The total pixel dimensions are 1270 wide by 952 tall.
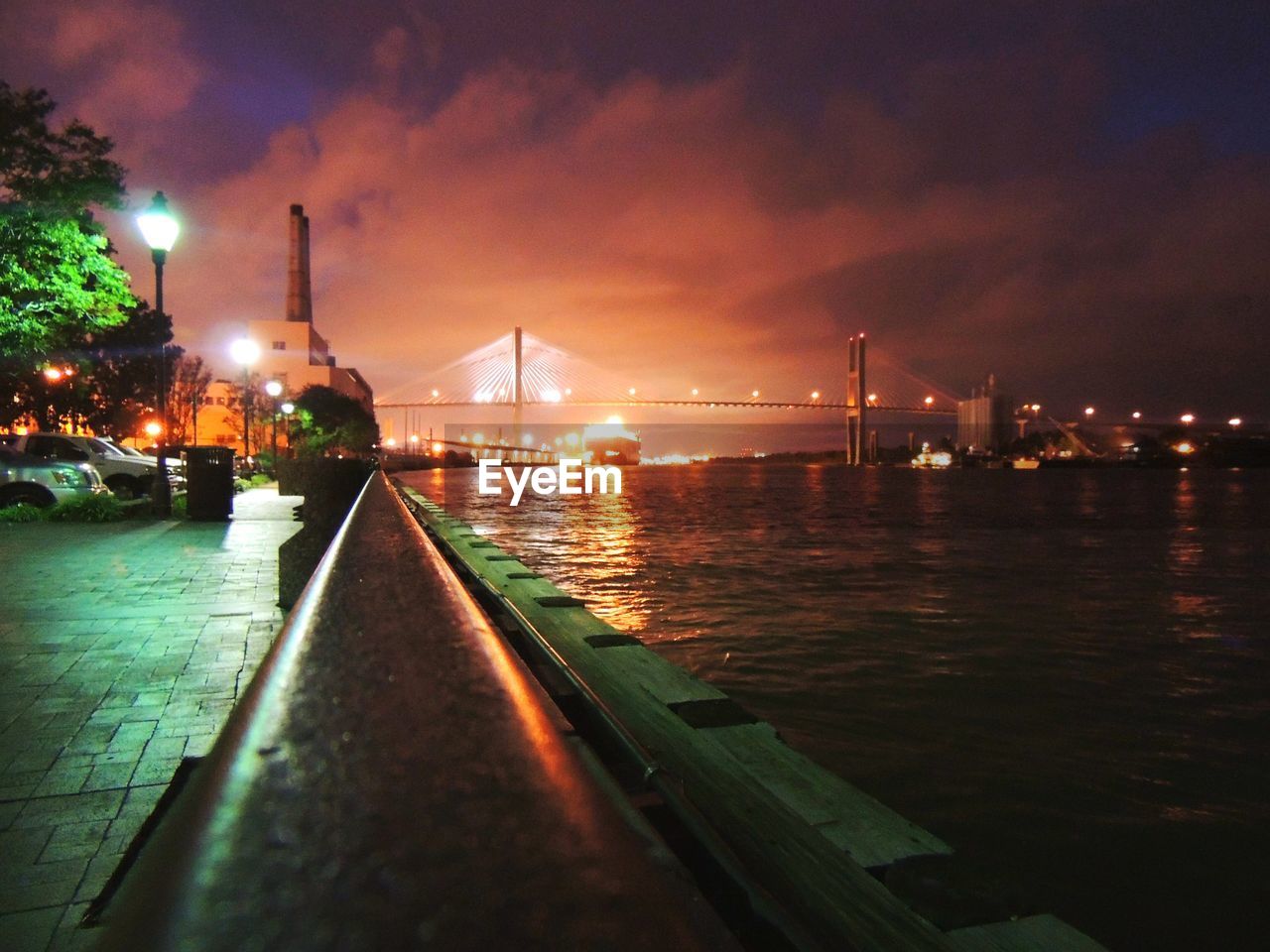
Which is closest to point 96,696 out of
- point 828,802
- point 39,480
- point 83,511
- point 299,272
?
point 828,802

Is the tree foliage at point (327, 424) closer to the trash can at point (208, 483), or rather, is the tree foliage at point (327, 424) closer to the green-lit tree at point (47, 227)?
the green-lit tree at point (47, 227)

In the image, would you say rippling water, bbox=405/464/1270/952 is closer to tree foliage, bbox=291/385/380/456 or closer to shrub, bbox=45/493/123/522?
shrub, bbox=45/493/123/522

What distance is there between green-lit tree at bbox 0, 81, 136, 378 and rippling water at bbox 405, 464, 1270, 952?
29.2ft

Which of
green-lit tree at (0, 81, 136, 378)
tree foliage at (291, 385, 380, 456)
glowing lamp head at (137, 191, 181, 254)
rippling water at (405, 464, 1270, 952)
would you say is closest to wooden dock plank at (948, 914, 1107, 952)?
rippling water at (405, 464, 1270, 952)

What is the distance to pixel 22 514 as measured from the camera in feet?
36.3

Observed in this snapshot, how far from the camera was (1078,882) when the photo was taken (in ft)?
7.72

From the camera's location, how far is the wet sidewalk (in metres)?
2.01

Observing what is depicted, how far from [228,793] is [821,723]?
3438 mm

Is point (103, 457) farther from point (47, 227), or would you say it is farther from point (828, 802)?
Result: point (828, 802)

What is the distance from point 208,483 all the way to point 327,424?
136ft

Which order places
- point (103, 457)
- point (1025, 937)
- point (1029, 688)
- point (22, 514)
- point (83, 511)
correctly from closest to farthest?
point (1025, 937), point (1029, 688), point (22, 514), point (83, 511), point (103, 457)

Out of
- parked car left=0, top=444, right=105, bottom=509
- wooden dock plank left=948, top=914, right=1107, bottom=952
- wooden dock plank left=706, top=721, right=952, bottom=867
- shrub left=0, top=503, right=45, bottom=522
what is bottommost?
shrub left=0, top=503, right=45, bottom=522

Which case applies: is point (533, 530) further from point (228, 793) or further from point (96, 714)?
point (228, 793)

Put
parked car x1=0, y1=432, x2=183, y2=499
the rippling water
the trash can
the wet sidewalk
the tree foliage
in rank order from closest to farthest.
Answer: the wet sidewalk
the rippling water
the trash can
parked car x1=0, y1=432, x2=183, y2=499
the tree foliage
